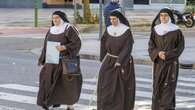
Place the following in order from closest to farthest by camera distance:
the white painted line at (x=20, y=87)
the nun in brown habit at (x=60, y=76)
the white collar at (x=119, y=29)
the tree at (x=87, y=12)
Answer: the white collar at (x=119, y=29), the nun in brown habit at (x=60, y=76), the white painted line at (x=20, y=87), the tree at (x=87, y=12)

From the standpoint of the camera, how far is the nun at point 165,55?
385 inches

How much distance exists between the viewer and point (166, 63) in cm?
987

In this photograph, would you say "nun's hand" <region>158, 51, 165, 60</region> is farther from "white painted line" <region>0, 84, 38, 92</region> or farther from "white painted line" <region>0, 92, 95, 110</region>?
"white painted line" <region>0, 84, 38, 92</region>

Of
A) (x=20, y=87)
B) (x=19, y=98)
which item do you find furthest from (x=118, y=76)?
(x=20, y=87)

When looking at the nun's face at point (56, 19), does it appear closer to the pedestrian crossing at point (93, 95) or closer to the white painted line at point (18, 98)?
the pedestrian crossing at point (93, 95)

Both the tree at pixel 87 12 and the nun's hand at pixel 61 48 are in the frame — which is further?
the tree at pixel 87 12

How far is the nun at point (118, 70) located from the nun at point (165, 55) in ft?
1.34

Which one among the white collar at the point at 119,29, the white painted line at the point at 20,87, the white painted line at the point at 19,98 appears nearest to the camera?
the white collar at the point at 119,29

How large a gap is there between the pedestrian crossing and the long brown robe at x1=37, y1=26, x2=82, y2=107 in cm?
81

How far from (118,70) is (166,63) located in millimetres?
749

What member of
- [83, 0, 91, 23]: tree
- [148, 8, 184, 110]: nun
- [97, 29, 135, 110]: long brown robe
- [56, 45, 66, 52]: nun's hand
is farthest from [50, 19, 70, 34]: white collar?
[83, 0, 91, 23]: tree

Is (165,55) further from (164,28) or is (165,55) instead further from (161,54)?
(164,28)

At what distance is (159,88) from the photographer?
9984 mm

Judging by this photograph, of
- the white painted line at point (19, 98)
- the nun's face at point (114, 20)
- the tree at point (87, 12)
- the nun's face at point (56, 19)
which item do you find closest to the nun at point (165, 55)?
the nun's face at point (114, 20)
